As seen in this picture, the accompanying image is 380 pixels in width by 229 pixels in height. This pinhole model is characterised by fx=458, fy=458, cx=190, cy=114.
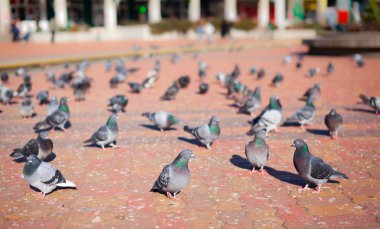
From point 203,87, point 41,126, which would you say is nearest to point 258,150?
point 41,126

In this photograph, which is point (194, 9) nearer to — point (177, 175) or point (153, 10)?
point (153, 10)

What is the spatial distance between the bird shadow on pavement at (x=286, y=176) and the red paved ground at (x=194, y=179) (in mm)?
13

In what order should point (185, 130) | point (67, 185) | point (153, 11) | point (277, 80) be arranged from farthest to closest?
point (153, 11)
point (277, 80)
point (185, 130)
point (67, 185)

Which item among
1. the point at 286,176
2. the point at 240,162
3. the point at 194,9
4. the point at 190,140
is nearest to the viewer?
the point at 286,176

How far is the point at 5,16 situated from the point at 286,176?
39.5 metres

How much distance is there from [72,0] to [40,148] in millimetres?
42617

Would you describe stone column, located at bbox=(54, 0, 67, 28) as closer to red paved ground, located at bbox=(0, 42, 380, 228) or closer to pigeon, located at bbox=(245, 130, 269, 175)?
red paved ground, located at bbox=(0, 42, 380, 228)

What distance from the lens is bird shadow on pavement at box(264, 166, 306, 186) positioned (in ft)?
19.2

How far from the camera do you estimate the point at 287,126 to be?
888 cm

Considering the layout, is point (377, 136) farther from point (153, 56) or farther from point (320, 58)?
point (153, 56)

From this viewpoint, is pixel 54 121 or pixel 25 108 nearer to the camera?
pixel 54 121

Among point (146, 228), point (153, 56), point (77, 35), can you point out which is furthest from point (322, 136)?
point (77, 35)

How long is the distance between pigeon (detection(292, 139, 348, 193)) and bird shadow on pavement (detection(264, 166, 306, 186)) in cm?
36

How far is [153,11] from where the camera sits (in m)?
46.9
